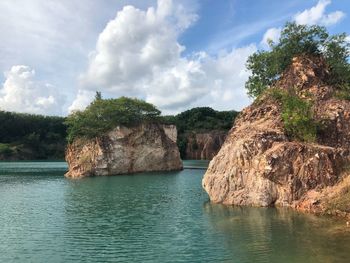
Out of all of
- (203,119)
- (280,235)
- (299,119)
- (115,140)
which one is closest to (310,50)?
(299,119)

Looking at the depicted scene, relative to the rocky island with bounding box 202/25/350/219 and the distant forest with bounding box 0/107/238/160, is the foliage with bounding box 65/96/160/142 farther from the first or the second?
the distant forest with bounding box 0/107/238/160

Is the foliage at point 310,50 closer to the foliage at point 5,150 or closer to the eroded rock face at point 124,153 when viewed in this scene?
the eroded rock face at point 124,153

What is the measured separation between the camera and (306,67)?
152ft

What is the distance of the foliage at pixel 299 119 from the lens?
124 feet

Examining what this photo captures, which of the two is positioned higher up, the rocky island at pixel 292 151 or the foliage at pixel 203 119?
the foliage at pixel 203 119

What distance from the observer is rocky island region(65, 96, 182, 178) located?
7919 cm

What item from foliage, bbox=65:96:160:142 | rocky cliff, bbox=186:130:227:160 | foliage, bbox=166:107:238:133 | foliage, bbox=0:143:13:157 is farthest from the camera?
foliage, bbox=166:107:238:133

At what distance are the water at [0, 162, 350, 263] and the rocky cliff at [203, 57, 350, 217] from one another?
205 centimetres

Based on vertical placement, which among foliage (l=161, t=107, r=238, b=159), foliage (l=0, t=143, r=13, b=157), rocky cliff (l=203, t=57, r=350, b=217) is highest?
foliage (l=161, t=107, r=238, b=159)

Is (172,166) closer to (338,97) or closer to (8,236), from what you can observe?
(338,97)

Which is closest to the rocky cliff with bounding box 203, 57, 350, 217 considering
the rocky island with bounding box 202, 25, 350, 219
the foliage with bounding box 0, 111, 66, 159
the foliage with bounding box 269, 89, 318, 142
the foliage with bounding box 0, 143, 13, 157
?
the rocky island with bounding box 202, 25, 350, 219

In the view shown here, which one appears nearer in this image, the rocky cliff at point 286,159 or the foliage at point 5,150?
the rocky cliff at point 286,159

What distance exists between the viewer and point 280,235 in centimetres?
2606

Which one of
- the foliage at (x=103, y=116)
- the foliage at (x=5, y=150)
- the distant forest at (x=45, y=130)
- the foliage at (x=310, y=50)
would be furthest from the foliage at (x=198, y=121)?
the foliage at (x=310, y=50)
